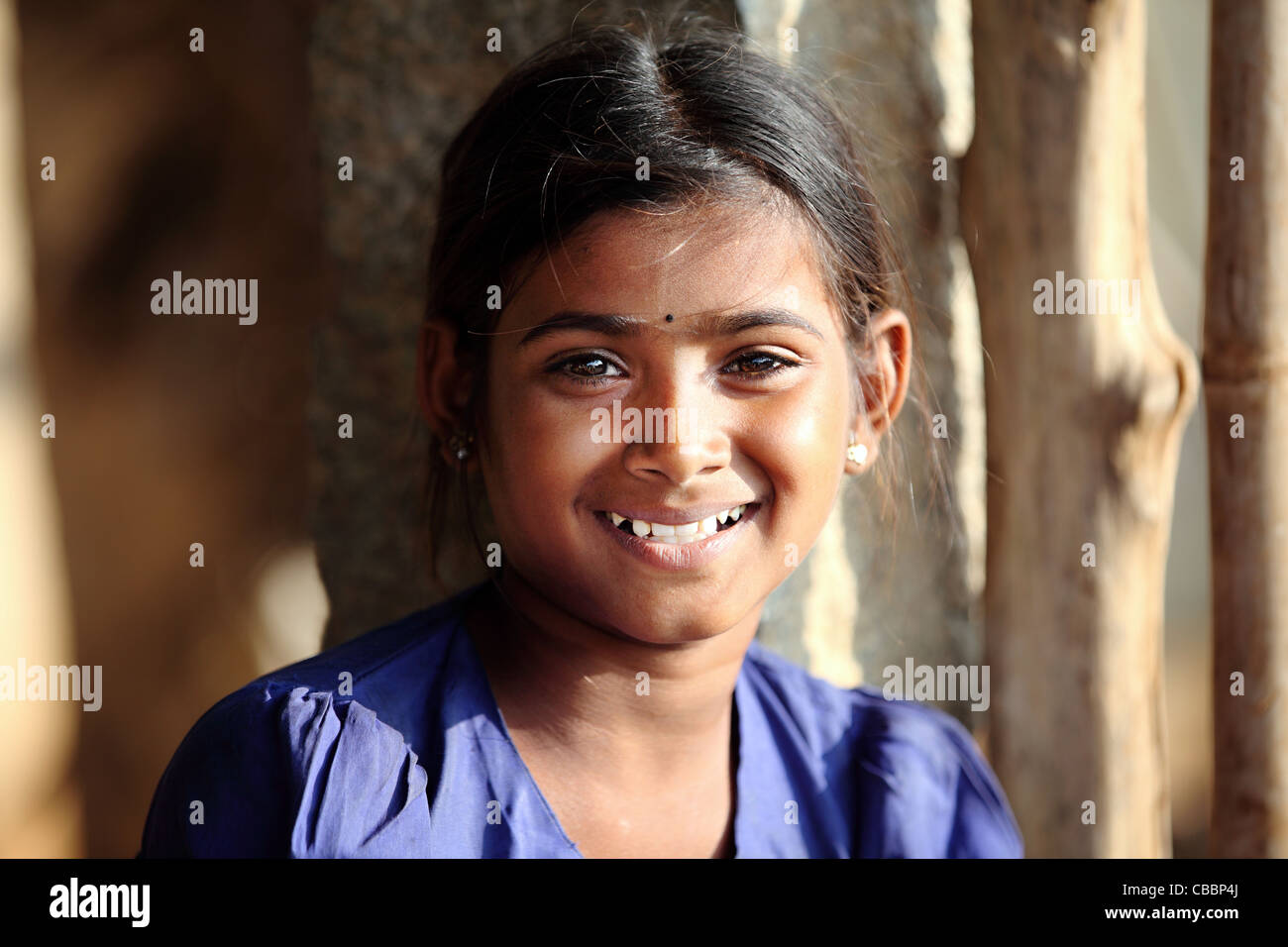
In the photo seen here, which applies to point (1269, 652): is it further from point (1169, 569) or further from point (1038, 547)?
point (1169, 569)

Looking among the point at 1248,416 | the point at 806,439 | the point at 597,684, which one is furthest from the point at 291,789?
the point at 1248,416

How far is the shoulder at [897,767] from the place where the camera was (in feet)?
3.81

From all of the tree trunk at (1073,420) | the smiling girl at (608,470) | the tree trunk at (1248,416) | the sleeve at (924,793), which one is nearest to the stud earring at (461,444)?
the smiling girl at (608,470)

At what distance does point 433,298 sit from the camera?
110 cm

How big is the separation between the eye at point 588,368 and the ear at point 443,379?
14cm

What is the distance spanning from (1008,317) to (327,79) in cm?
91

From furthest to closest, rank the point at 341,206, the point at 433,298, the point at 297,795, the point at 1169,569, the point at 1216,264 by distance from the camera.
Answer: the point at 1169,569 → the point at 341,206 → the point at 1216,264 → the point at 433,298 → the point at 297,795

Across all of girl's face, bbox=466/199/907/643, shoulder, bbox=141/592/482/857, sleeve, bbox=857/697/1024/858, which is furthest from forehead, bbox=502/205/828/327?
sleeve, bbox=857/697/1024/858

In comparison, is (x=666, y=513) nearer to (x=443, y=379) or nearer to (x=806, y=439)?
(x=806, y=439)

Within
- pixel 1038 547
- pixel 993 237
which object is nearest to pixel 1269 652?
pixel 1038 547

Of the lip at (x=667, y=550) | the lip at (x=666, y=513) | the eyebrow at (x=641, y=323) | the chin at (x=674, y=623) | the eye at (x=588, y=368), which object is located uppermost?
the eyebrow at (x=641, y=323)

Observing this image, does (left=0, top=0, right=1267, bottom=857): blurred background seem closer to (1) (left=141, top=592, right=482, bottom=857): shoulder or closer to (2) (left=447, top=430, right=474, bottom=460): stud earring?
(2) (left=447, top=430, right=474, bottom=460): stud earring

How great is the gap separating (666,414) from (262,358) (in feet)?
2.51

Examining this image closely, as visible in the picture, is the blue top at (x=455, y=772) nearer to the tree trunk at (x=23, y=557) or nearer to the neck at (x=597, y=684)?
the neck at (x=597, y=684)
